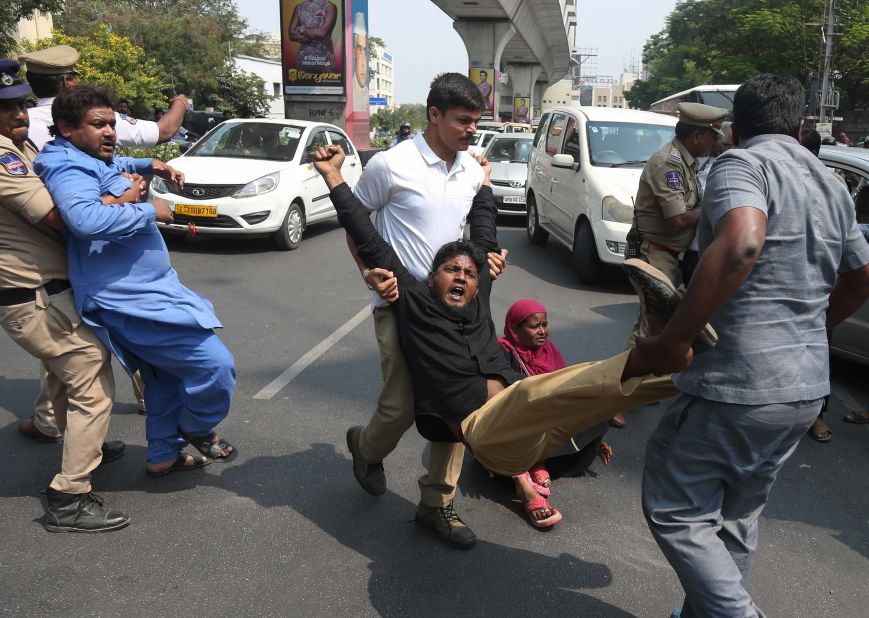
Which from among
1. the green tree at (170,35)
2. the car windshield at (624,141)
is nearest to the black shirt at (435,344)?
the car windshield at (624,141)

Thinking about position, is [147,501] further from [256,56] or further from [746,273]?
[256,56]

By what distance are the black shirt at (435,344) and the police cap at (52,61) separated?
2394 mm

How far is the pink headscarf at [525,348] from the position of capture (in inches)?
151

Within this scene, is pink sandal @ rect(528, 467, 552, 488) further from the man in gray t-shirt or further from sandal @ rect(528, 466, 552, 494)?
the man in gray t-shirt

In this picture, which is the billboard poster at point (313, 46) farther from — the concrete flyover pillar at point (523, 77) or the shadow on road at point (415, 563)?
the concrete flyover pillar at point (523, 77)

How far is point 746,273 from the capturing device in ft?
6.27

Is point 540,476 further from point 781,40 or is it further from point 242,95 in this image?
point 781,40

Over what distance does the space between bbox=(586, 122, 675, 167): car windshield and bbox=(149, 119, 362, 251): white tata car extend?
12.6 ft

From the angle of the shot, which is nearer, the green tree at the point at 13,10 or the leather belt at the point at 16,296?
the leather belt at the point at 16,296

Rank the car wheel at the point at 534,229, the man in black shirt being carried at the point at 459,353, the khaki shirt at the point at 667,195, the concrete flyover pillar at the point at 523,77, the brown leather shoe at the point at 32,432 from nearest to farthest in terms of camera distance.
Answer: the man in black shirt being carried at the point at 459,353 < the brown leather shoe at the point at 32,432 < the khaki shirt at the point at 667,195 < the car wheel at the point at 534,229 < the concrete flyover pillar at the point at 523,77

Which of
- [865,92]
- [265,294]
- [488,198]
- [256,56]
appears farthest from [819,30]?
[256,56]

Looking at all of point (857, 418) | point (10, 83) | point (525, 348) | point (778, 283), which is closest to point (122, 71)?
point (10, 83)

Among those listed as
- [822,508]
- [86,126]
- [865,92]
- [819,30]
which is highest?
[819,30]

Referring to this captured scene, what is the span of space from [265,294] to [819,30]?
3997cm
